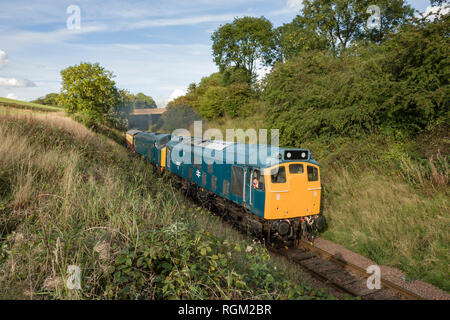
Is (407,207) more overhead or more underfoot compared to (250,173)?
more underfoot

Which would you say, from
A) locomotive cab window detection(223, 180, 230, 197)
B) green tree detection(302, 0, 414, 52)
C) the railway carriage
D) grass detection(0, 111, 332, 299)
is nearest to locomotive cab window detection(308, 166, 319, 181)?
the railway carriage

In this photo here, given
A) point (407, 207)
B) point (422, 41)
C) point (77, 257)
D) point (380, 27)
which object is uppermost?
point (380, 27)

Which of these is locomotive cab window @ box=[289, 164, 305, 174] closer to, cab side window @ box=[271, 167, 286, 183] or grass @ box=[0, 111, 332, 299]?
cab side window @ box=[271, 167, 286, 183]

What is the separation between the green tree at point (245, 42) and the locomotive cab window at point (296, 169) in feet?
103

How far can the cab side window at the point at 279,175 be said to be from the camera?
26.3 feet

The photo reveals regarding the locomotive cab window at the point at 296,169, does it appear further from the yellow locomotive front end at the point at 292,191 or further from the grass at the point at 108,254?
the grass at the point at 108,254

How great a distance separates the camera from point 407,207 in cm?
898

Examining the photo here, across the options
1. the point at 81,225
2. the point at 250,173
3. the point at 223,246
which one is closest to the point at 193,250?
the point at 223,246

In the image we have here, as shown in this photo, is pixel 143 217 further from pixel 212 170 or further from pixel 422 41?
pixel 422 41

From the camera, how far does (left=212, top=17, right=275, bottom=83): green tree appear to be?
37.1 m

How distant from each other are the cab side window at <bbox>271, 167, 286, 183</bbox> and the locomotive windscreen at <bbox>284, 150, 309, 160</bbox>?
1.27 feet

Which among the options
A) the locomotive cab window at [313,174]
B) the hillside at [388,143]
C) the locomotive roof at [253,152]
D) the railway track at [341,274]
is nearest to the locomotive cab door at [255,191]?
the locomotive roof at [253,152]

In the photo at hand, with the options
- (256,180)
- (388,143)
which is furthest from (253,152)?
(388,143)
